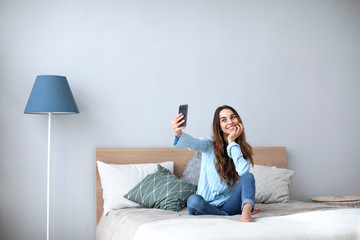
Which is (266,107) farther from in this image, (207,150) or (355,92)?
(207,150)

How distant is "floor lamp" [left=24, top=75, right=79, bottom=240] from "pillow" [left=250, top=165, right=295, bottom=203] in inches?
56.3

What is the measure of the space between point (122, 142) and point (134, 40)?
0.80 m

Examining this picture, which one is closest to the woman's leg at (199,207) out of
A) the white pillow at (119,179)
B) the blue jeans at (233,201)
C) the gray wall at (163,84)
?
the blue jeans at (233,201)

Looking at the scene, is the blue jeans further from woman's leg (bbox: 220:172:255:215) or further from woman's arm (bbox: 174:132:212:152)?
woman's arm (bbox: 174:132:212:152)

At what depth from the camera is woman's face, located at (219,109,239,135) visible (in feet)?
8.79

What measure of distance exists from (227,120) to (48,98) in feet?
3.88

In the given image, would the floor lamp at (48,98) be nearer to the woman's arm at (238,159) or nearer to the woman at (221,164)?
the woman at (221,164)

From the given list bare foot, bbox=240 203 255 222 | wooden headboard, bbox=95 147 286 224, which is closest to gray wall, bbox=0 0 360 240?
wooden headboard, bbox=95 147 286 224

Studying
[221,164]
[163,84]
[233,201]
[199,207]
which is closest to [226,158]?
[221,164]

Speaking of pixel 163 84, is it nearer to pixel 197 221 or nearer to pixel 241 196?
pixel 241 196

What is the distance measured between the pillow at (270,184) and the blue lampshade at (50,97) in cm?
143

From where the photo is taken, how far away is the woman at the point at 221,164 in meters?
2.43

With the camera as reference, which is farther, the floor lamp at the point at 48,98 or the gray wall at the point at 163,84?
the gray wall at the point at 163,84

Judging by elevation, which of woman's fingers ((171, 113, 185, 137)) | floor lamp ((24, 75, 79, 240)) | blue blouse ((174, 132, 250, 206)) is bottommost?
blue blouse ((174, 132, 250, 206))
